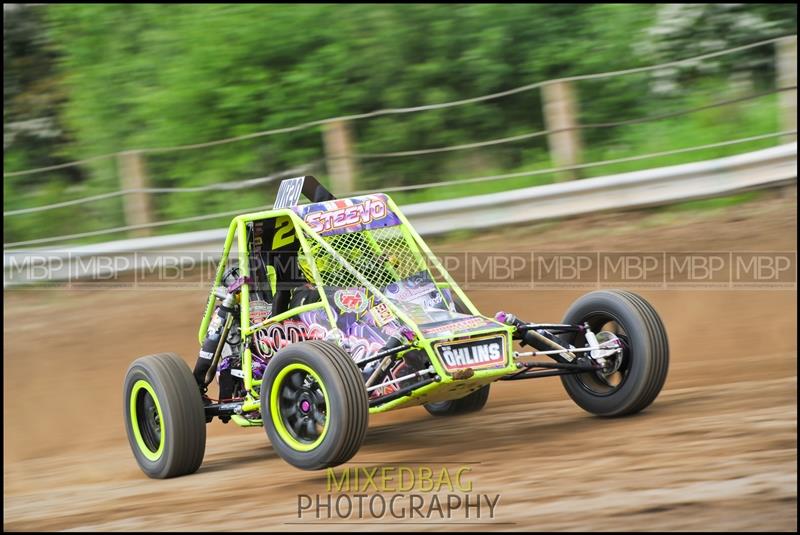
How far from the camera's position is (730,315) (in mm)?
9156

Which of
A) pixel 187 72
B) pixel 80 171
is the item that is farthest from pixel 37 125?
pixel 187 72

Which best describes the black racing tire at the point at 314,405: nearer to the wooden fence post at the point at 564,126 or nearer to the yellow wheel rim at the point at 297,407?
the yellow wheel rim at the point at 297,407

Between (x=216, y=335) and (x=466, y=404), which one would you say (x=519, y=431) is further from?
(x=216, y=335)

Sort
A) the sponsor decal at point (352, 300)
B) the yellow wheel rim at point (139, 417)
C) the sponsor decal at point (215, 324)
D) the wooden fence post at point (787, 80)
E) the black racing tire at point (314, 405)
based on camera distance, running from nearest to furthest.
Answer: the black racing tire at point (314, 405), the sponsor decal at point (352, 300), the yellow wheel rim at point (139, 417), the sponsor decal at point (215, 324), the wooden fence post at point (787, 80)

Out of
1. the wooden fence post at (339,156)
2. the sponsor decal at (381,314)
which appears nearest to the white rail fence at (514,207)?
the wooden fence post at (339,156)

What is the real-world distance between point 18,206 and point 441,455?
10.1 m

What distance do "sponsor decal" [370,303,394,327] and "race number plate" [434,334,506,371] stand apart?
62 cm

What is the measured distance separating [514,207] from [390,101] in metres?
3.66

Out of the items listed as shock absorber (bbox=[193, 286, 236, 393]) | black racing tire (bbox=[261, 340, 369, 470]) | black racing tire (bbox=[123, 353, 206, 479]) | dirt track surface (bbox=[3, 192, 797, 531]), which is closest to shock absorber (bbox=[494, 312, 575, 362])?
dirt track surface (bbox=[3, 192, 797, 531])

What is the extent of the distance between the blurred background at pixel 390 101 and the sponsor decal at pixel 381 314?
5240mm

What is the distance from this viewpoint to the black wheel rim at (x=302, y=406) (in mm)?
6234

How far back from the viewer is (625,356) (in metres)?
6.82

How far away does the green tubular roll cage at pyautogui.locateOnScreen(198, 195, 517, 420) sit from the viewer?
243 inches

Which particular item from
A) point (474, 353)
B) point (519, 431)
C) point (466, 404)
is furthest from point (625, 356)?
point (466, 404)
